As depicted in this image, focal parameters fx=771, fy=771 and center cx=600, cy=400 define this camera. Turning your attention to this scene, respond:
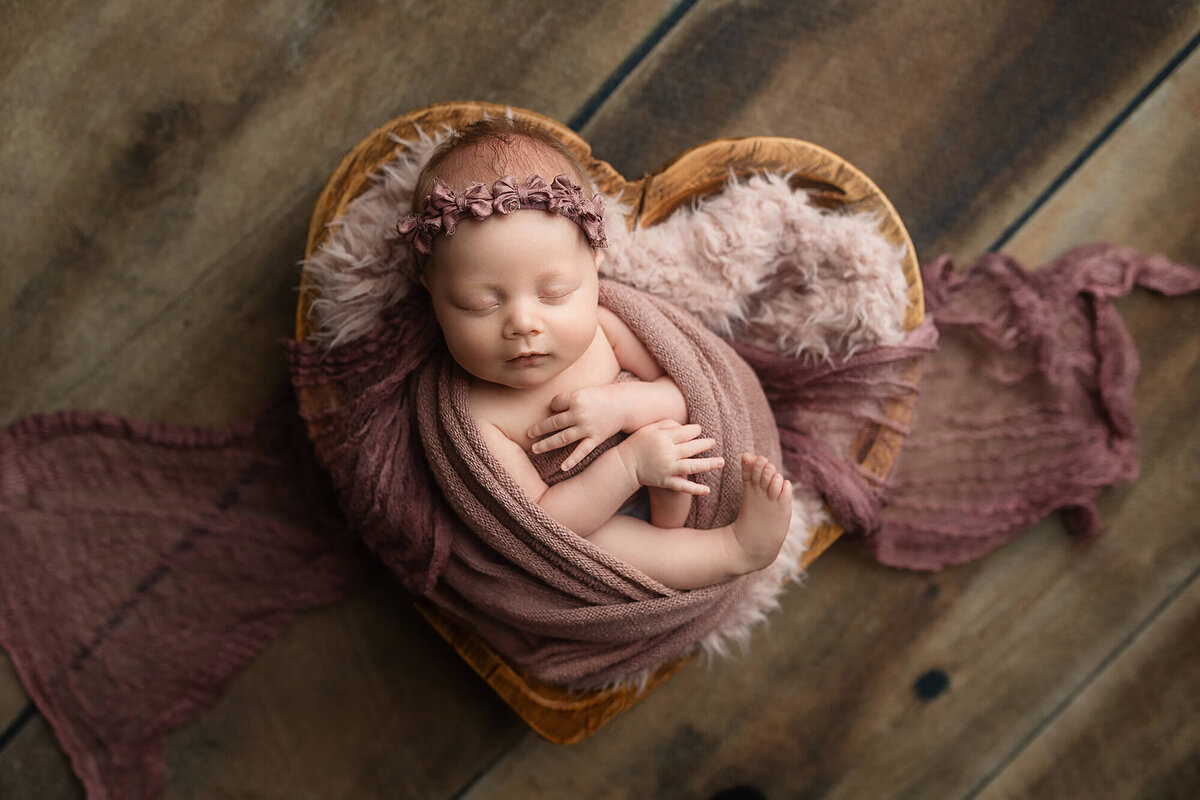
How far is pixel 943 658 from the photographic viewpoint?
1.37 m

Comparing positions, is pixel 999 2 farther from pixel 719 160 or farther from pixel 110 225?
pixel 110 225

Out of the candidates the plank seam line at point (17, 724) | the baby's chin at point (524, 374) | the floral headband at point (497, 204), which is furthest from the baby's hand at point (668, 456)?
the plank seam line at point (17, 724)

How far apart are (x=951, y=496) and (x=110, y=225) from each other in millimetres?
1472

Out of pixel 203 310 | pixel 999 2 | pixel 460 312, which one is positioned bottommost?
pixel 203 310

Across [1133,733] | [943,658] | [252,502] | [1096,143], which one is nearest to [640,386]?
[252,502]

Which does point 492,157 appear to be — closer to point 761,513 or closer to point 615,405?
point 615,405

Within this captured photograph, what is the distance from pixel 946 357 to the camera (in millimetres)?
1309

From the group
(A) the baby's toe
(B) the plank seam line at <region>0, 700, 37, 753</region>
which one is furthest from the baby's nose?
(B) the plank seam line at <region>0, 700, 37, 753</region>

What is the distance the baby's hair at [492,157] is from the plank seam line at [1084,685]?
1.22 meters

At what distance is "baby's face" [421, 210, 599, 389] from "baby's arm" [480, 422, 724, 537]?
0.12 metres

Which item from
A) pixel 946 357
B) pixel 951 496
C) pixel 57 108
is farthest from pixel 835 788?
pixel 57 108

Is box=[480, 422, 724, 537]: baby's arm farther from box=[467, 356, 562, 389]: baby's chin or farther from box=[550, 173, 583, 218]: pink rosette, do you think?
box=[550, 173, 583, 218]: pink rosette

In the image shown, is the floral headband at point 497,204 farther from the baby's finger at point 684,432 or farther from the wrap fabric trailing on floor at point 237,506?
the wrap fabric trailing on floor at point 237,506

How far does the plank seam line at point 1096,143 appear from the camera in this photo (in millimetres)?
1284
